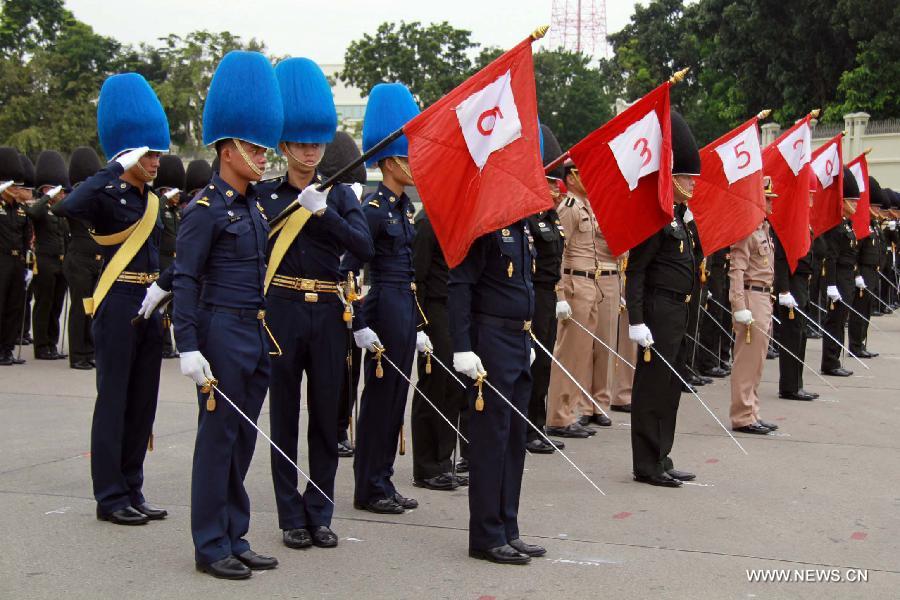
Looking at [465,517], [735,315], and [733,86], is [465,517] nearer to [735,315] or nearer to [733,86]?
[735,315]

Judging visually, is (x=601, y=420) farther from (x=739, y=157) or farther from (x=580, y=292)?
(x=739, y=157)

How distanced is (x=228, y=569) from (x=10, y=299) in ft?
31.5

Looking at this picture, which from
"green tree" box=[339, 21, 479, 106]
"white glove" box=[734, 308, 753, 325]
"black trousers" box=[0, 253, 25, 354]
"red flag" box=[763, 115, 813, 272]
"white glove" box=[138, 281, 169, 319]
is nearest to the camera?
"white glove" box=[138, 281, 169, 319]

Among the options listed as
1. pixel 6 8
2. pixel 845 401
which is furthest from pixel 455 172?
pixel 6 8

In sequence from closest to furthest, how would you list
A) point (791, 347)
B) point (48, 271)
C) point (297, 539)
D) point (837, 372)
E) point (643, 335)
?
point (297, 539) → point (643, 335) → point (791, 347) → point (837, 372) → point (48, 271)

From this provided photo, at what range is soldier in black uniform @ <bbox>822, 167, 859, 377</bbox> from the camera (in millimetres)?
13914

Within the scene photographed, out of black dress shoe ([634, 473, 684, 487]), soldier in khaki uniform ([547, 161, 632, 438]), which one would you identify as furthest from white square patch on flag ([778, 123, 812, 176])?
black dress shoe ([634, 473, 684, 487])

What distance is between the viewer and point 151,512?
256 inches

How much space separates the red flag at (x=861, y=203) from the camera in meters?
15.1

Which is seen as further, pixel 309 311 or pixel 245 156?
pixel 309 311

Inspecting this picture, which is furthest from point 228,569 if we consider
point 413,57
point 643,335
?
point 413,57

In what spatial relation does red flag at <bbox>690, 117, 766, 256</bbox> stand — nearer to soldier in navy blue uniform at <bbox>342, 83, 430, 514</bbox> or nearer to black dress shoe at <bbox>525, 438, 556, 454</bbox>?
black dress shoe at <bbox>525, 438, 556, 454</bbox>

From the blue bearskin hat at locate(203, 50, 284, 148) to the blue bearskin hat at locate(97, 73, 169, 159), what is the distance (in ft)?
3.60

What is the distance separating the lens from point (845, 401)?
38.8ft
